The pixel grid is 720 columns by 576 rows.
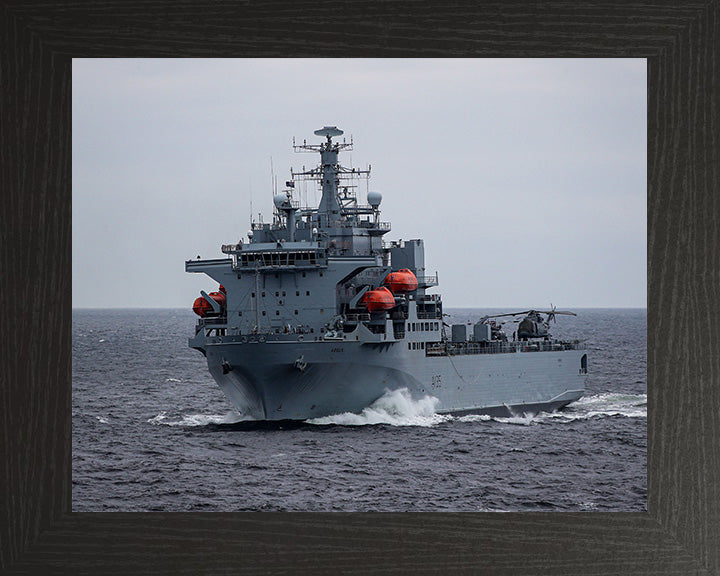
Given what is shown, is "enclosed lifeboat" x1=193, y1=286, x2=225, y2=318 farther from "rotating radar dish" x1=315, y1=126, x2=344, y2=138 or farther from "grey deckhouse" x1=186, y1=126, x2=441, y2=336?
"rotating radar dish" x1=315, y1=126, x2=344, y2=138

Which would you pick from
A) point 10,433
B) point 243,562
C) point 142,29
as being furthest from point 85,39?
point 243,562

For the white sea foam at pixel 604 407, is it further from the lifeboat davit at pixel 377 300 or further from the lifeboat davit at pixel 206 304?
the lifeboat davit at pixel 206 304

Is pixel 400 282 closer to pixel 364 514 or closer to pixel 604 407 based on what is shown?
pixel 604 407

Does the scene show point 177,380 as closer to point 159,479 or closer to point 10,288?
point 159,479

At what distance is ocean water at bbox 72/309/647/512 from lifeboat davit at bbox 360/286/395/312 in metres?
1.49

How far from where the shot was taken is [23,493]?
227 inches

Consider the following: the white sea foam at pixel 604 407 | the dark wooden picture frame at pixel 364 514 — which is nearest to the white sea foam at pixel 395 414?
the white sea foam at pixel 604 407

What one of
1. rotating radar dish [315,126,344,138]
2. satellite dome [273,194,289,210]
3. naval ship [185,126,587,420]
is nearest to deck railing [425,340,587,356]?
naval ship [185,126,587,420]

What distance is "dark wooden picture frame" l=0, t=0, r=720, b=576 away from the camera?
574 centimetres

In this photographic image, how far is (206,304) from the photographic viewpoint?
1917 centimetres

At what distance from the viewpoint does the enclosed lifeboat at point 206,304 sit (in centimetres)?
1895

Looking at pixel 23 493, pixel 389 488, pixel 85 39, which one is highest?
pixel 85 39

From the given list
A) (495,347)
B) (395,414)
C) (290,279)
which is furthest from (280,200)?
(495,347)

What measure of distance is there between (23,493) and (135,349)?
3622 cm
